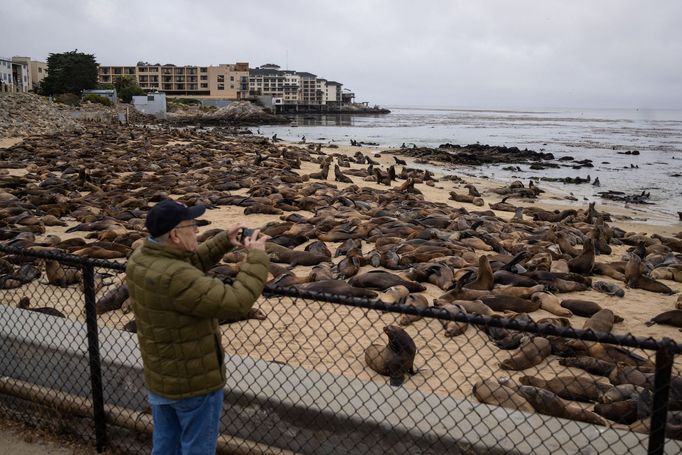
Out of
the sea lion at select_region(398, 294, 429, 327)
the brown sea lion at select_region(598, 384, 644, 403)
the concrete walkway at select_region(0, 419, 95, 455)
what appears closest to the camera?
the concrete walkway at select_region(0, 419, 95, 455)

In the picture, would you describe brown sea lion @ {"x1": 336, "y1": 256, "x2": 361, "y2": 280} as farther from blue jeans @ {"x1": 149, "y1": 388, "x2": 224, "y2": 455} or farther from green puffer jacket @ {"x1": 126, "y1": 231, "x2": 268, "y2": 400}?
green puffer jacket @ {"x1": 126, "y1": 231, "x2": 268, "y2": 400}

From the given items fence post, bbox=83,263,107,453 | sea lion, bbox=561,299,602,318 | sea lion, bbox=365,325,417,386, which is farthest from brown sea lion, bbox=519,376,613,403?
fence post, bbox=83,263,107,453

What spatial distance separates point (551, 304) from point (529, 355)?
210 centimetres

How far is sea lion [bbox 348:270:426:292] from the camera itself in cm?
909

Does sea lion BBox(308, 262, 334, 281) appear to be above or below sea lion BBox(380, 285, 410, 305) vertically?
above

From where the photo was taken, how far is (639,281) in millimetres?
10156

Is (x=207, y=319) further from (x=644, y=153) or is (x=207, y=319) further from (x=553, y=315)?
(x=644, y=153)

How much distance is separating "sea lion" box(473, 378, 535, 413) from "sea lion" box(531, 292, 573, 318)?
292 cm

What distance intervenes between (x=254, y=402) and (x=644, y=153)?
53.5 m

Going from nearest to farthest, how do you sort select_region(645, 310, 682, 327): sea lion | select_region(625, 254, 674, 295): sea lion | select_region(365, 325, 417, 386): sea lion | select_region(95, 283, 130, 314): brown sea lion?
select_region(365, 325, 417, 386): sea lion → select_region(95, 283, 130, 314): brown sea lion → select_region(645, 310, 682, 327): sea lion → select_region(625, 254, 674, 295): sea lion

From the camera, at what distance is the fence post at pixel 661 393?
3.21 metres

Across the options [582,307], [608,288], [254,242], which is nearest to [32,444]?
[254,242]

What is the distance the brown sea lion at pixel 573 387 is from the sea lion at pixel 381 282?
130 inches

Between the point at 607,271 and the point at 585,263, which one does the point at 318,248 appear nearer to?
the point at 585,263
